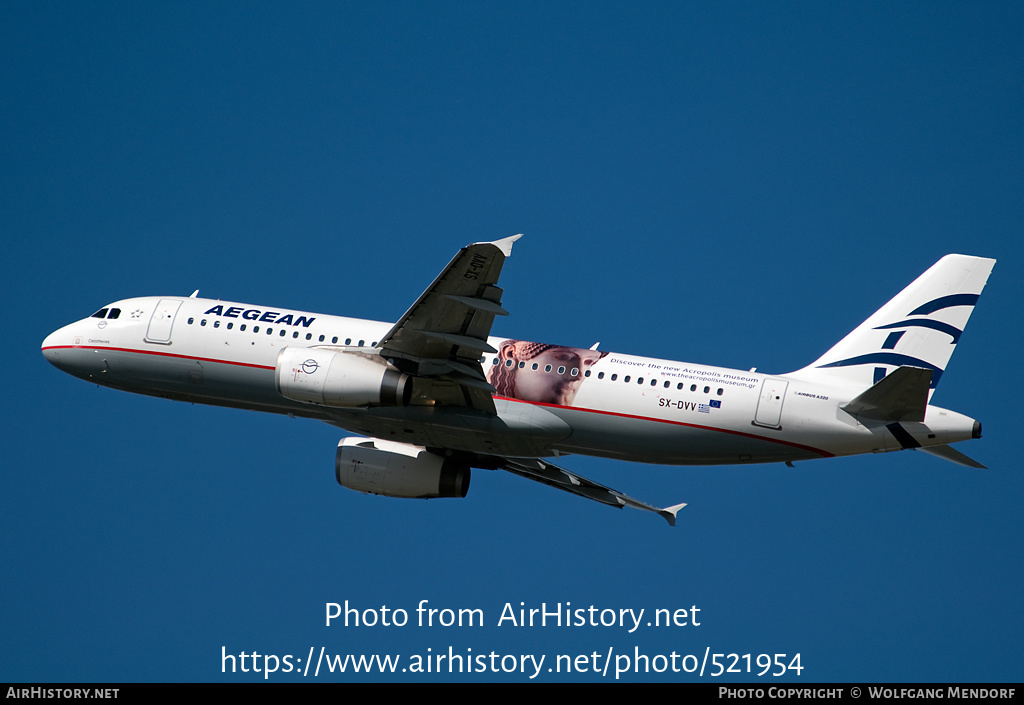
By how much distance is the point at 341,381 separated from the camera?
34.4 meters

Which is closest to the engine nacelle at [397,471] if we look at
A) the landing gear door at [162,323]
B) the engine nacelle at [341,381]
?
the engine nacelle at [341,381]

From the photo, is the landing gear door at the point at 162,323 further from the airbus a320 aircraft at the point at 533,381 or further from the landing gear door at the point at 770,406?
the landing gear door at the point at 770,406

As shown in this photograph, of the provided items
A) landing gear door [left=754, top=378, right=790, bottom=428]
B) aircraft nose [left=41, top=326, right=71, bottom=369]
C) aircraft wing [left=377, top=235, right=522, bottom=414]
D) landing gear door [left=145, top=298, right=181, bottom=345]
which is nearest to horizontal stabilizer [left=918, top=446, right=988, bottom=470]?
landing gear door [left=754, top=378, right=790, bottom=428]

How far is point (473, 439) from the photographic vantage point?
36.5 meters

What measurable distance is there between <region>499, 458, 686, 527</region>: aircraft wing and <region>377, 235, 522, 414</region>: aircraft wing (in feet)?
20.2

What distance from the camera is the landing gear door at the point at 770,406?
3425 cm

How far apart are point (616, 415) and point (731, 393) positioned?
10.8ft

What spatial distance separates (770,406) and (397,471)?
12.4m

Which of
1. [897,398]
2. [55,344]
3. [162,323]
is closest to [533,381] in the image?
[897,398]

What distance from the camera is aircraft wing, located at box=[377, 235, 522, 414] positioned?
31.7 meters

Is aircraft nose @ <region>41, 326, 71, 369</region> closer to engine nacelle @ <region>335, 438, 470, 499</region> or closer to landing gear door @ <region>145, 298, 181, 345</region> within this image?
landing gear door @ <region>145, 298, 181, 345</region>

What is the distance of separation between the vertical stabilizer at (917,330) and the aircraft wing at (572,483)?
8.17 metres

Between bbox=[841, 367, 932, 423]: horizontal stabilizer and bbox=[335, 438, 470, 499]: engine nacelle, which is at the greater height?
bbox=[841, 367, 932, 423]: horizontal stabilizer
